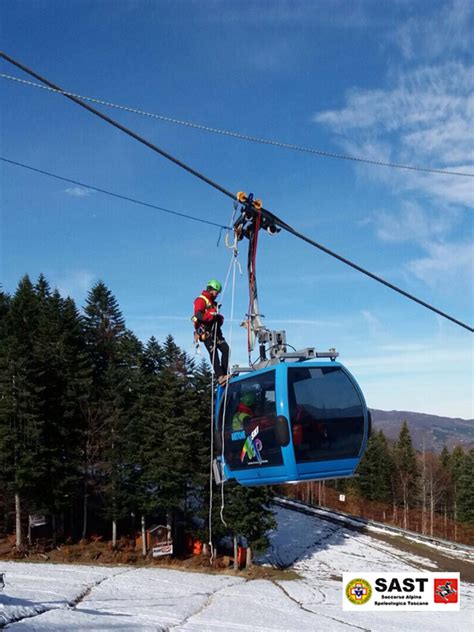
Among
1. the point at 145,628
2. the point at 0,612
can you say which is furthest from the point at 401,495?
the point at 0,612

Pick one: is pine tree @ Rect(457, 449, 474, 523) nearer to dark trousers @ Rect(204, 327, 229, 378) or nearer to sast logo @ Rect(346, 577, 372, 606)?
sast logo @ Rect(346, 577, 372, 606)

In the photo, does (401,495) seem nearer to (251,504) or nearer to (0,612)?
(251,504)

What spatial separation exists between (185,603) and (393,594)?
1187 cm

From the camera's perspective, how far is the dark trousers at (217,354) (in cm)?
1070

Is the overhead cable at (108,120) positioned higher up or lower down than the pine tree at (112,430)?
higher up

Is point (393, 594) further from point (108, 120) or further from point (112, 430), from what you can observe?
point (108, 120)

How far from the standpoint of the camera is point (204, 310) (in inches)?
418

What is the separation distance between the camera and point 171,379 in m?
41.2

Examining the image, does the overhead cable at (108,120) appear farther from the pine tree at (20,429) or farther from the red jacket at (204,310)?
the pine tree at (20,429)

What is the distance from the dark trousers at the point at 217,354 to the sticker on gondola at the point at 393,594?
2315 cm

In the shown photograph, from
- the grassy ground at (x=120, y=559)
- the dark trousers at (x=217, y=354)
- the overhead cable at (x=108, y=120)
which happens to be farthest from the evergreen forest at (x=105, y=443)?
the overhead cable at (x=108, y=120)

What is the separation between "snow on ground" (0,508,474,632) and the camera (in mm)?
19734

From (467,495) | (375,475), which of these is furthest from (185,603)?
(375,475)

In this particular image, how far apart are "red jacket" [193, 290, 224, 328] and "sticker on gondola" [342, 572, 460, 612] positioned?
23709 mm
